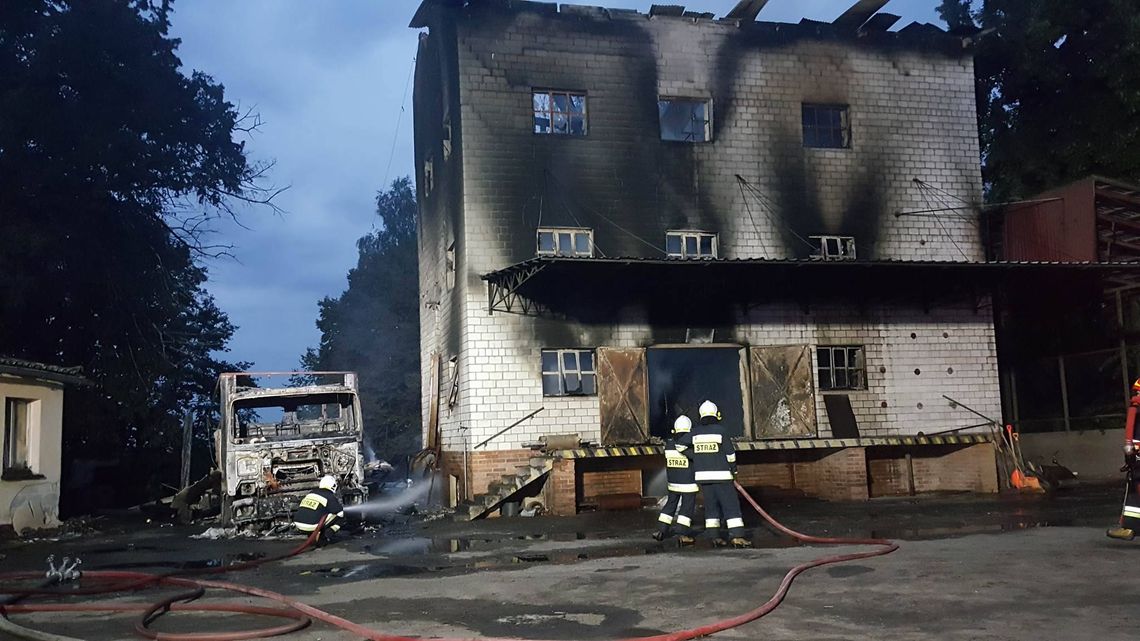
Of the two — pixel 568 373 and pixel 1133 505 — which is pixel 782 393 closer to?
pixel 568 373

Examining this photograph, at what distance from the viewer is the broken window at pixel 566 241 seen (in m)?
18.2

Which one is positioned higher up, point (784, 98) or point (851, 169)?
point (784, 98)

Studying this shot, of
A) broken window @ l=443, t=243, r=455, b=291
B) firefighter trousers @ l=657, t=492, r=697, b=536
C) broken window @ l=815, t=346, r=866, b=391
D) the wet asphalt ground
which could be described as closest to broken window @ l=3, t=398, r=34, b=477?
the wet asphalt ground

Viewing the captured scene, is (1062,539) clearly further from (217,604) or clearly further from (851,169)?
(851,169)

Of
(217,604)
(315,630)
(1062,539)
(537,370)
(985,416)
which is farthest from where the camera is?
(985,416)

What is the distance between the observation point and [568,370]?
59.4ft

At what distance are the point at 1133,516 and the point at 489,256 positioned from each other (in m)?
11.5

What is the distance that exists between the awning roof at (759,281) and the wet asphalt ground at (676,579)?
4.55 metres

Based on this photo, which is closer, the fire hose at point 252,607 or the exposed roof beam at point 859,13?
the fire hose at point 252,607

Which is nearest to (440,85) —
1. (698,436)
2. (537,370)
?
(537,370)

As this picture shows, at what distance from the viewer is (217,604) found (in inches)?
327

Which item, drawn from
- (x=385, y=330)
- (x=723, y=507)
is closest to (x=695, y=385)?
(x=723, y=507)

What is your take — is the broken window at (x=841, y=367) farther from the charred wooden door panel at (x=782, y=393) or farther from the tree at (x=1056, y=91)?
the tree at (x=1056, y=91)

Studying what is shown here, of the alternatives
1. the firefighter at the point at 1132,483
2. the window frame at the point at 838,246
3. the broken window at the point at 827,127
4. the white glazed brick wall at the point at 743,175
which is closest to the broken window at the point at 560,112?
the white glazed brick wall at the point at 743,175
